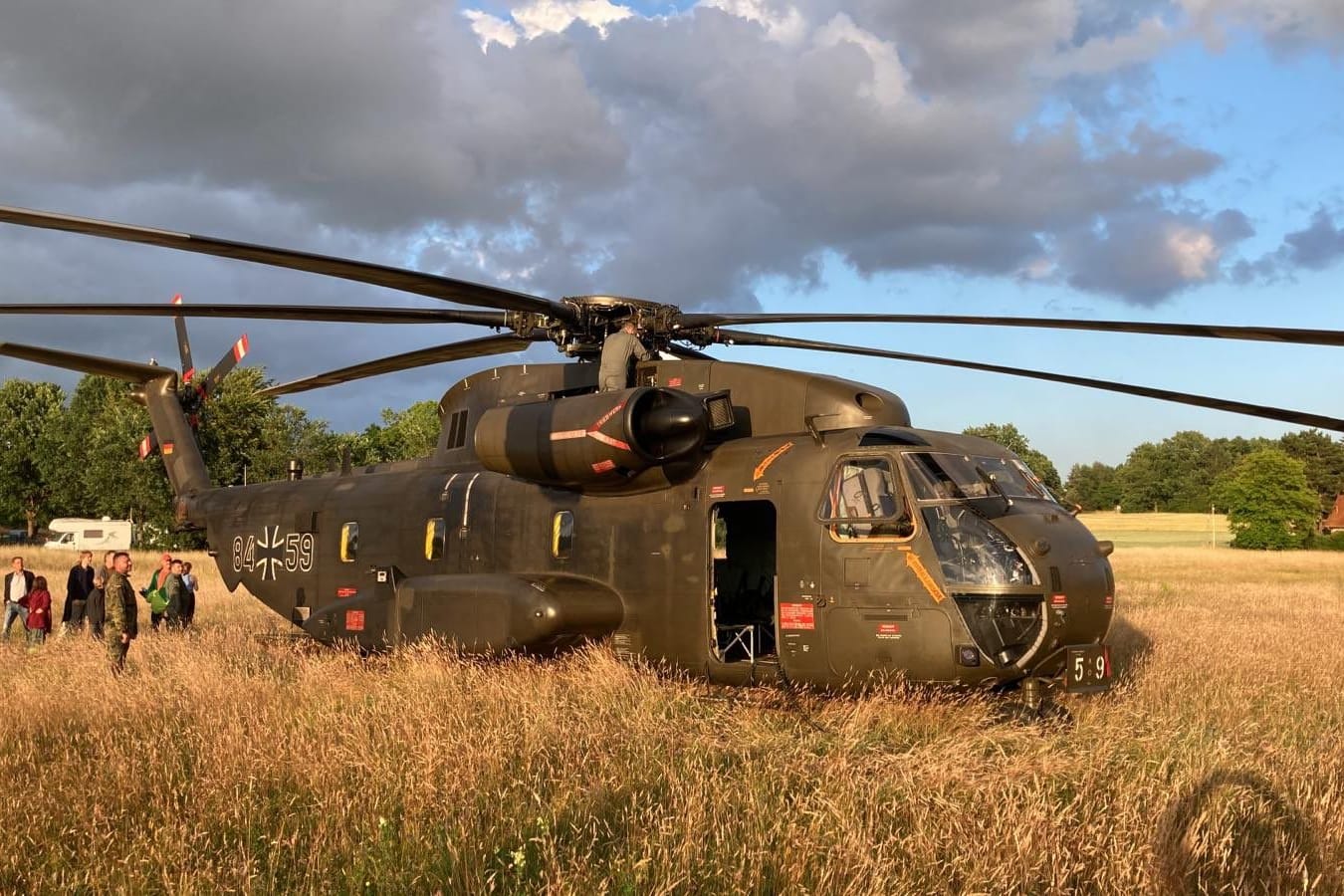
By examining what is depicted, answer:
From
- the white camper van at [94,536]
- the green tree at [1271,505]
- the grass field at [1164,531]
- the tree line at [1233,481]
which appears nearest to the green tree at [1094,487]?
the tree line at [1233,481]

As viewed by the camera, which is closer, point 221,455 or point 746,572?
point 746,572

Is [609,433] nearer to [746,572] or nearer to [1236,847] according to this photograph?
[746,572]

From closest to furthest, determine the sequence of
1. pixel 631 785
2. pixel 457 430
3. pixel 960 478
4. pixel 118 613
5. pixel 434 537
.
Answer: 1. pixel 631 785
2. pixel 960 478
3. pixel 118 613
4. pixel 434 537
5. pixel 457 430

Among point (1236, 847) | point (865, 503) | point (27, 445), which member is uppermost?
point (27, 445)

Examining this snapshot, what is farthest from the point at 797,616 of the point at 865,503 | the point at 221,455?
the point at 221,455

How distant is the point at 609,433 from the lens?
9375mm

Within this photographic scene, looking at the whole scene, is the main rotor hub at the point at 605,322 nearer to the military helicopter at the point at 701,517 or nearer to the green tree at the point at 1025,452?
the military helicopter at the point at 701,517

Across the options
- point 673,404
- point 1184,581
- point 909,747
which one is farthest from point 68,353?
point 1184,581

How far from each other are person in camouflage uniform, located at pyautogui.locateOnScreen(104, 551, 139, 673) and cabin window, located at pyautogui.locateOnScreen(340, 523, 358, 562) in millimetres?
2310

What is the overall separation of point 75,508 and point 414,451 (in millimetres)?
20970

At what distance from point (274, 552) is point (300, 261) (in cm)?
711

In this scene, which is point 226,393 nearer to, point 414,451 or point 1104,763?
point 414,451

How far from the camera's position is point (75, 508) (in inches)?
2569

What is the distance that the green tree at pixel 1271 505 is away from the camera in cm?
7362
